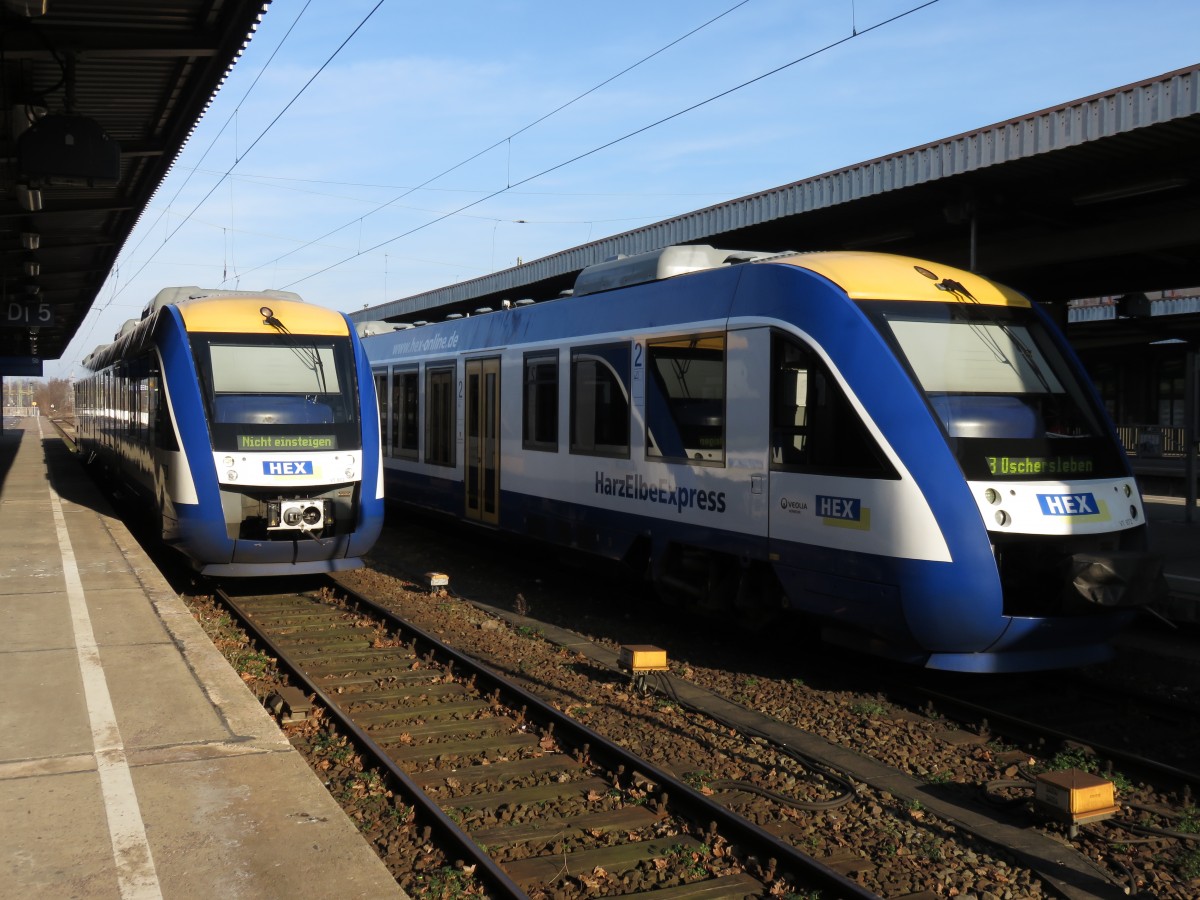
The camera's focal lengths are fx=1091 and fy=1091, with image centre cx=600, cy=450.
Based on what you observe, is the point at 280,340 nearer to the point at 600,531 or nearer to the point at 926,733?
the point at 600,531

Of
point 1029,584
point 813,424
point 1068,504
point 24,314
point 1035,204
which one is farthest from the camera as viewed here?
point 24,314

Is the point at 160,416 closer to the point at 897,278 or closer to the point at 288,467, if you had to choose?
the point at 288,467

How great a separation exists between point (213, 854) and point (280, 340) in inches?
295

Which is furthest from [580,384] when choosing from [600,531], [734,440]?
[734,440]

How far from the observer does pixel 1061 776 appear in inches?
206

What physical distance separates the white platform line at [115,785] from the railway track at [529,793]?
1.30 meters

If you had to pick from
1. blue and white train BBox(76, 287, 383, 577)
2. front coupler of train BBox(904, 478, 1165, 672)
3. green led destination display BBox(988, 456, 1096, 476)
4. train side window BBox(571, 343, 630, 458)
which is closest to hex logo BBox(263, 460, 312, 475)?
blue and white train BBox(76, 287, 383, 577)

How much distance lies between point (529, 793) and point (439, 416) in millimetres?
9540

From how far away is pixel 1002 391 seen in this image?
7.28 m

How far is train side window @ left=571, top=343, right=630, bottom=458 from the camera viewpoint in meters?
9.88

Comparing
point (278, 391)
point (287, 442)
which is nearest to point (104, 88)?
point (278, 391)

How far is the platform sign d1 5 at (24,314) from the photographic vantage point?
21.4 metres

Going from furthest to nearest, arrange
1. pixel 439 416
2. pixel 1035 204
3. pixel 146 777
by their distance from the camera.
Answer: pixel 439 416 < pixel 1035 204 < pixel 146 777

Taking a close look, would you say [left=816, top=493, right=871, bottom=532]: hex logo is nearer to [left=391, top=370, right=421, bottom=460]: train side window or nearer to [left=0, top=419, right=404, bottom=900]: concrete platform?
[left=0, top=419, right=404, bottom=900]: concrete platform
